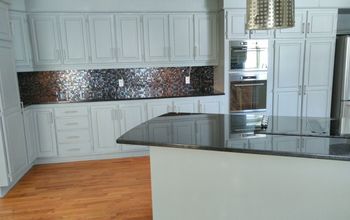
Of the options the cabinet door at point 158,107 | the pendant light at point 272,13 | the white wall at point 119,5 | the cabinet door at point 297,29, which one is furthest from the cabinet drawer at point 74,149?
the cabinet door at point 297,29

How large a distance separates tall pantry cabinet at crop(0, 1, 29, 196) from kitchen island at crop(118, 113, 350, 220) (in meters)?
1.88

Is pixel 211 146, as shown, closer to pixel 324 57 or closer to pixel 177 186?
pixel 177 186

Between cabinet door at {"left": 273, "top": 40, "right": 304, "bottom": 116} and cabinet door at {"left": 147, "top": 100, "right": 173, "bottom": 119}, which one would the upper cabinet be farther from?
cabinet door at {"left": 147, "top": 100, "right": 173, "bottom": 119}

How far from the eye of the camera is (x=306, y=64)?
4.17 m

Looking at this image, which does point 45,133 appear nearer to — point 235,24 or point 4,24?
point 4,24

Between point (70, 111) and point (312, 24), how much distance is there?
387 centimetres

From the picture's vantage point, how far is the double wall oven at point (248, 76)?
157 inches

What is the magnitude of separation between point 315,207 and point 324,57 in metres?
3.21

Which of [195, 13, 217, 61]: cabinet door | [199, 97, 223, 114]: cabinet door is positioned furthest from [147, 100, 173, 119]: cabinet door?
[195, 13, 217, 61]: cabinet door

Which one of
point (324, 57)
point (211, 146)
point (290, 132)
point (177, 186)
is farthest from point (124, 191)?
point (324, 57)

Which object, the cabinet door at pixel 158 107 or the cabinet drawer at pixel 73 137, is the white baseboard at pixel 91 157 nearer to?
the cabinet drawer at pixel 73 137

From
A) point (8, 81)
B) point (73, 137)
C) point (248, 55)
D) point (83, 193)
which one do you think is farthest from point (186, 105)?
point (8, 81)

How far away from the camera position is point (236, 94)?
4.12 metres

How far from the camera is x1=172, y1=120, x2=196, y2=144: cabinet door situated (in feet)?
5.93
